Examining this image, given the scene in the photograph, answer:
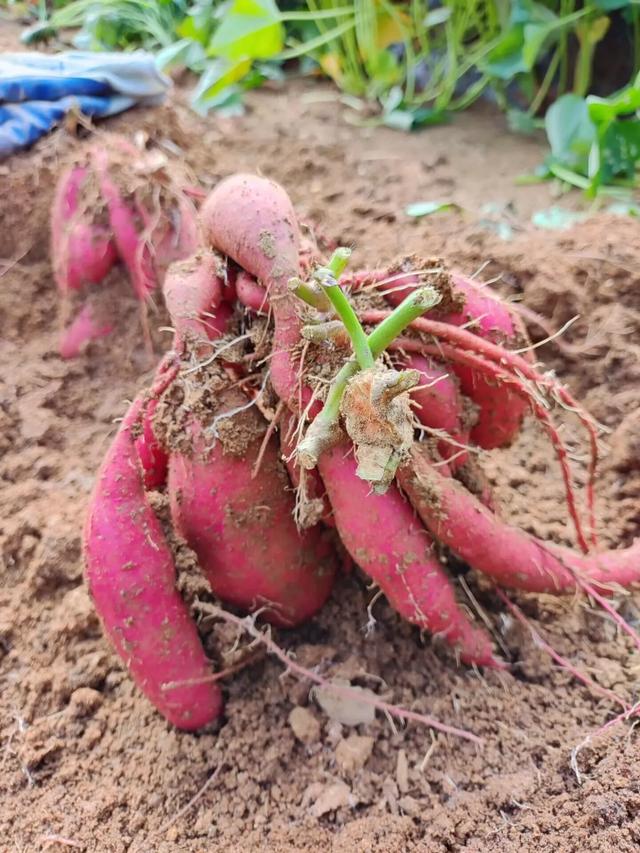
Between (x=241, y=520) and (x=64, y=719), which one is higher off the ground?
(x=241, y=520)

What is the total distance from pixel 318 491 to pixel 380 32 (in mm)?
2291

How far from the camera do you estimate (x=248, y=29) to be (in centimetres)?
211

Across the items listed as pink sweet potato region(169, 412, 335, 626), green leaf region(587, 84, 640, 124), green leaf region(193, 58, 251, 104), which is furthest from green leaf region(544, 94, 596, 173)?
pink sweet potato region(169, 412, 335, 626)

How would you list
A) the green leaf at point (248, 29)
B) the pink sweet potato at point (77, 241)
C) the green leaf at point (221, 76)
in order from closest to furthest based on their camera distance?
the pink sweet potato at point (77, 241) < the green leaf at point (248, 29) < the green leaf at point (221, 76)

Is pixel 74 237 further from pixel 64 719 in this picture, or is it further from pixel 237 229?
pixel 64 719

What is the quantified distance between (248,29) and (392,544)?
5.83ft

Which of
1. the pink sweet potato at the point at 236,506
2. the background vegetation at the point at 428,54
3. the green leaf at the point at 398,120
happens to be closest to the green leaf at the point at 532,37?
the background vegetation at the point at 428,54

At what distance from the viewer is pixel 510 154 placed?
2.40 meters

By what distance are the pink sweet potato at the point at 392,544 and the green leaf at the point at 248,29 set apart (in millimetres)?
1672

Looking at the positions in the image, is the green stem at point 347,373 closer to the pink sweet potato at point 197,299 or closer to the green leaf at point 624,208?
the pink sweet potato at point 197,299

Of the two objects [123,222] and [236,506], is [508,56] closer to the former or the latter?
[123,222]

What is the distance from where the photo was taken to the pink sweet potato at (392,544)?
0.89 m

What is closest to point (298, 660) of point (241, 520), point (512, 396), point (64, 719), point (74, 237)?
point (241, 520)

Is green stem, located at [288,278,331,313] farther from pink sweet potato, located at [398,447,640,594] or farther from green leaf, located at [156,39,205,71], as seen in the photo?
green leaf, located at [156,39,205,71]
